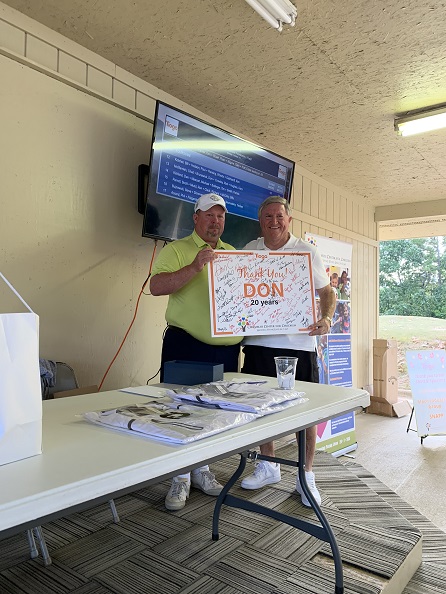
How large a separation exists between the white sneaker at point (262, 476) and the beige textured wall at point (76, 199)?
2.92 ft

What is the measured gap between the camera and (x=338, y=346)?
13.8 feet

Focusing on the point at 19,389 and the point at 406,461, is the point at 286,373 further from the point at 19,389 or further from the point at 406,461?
the point at 406,461

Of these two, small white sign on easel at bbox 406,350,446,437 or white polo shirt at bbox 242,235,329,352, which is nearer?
white polo shirt at bbox 242,235,329,352

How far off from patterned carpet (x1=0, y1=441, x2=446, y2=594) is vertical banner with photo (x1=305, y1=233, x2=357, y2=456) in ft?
4.39

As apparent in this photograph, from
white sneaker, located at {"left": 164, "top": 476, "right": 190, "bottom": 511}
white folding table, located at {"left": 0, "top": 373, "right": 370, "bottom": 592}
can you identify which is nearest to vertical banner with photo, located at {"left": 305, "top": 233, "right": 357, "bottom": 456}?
white sneaker, located at {"left": 164, "top": 476, "right": 190, "bottom": 511}

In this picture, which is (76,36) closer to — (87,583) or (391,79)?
(391,79)

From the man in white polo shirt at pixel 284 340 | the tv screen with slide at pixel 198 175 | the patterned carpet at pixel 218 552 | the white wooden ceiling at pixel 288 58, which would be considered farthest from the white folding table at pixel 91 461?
the white wooden ceiling at pixel 288 58

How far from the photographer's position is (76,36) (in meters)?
2.31

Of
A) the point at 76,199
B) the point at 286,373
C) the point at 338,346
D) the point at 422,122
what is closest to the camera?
the point at 286,373

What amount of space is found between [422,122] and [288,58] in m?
1.28

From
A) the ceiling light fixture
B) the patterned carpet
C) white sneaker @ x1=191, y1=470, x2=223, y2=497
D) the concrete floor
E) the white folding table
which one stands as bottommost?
the concrete floor
